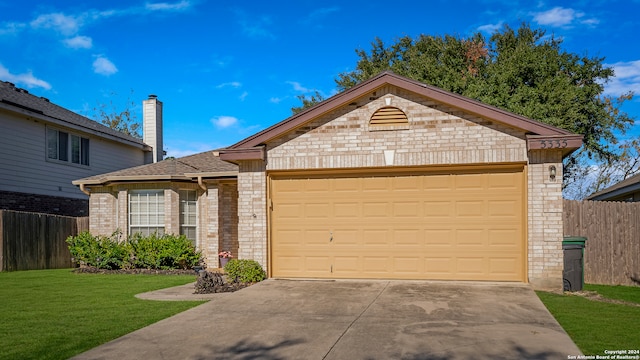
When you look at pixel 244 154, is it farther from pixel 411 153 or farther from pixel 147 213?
pixel 147 213

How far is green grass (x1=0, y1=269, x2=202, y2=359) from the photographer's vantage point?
283 inches

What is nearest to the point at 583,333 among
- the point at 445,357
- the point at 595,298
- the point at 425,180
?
the point at 445,357

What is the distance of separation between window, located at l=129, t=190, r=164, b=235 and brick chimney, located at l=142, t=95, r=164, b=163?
9.76 metres

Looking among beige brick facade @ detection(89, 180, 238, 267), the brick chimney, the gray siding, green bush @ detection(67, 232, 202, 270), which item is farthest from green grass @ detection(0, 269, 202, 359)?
the brick chimney

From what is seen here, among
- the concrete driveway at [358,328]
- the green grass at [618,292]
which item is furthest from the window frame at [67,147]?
the green grass at [618,292]

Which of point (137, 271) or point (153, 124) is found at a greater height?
point (153, 124)

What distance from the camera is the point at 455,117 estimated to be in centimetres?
1200

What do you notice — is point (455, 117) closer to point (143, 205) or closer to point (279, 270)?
point (279, 270)

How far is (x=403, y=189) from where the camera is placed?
1244cm

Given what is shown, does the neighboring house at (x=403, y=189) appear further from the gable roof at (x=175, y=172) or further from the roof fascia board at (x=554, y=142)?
the gable roof at (x=175, y=172)

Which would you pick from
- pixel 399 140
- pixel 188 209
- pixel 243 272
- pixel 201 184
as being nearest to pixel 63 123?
pixel 188 209

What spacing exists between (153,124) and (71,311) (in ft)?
60.1

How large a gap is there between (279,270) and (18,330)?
19.8 feet

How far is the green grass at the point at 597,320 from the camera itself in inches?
268
